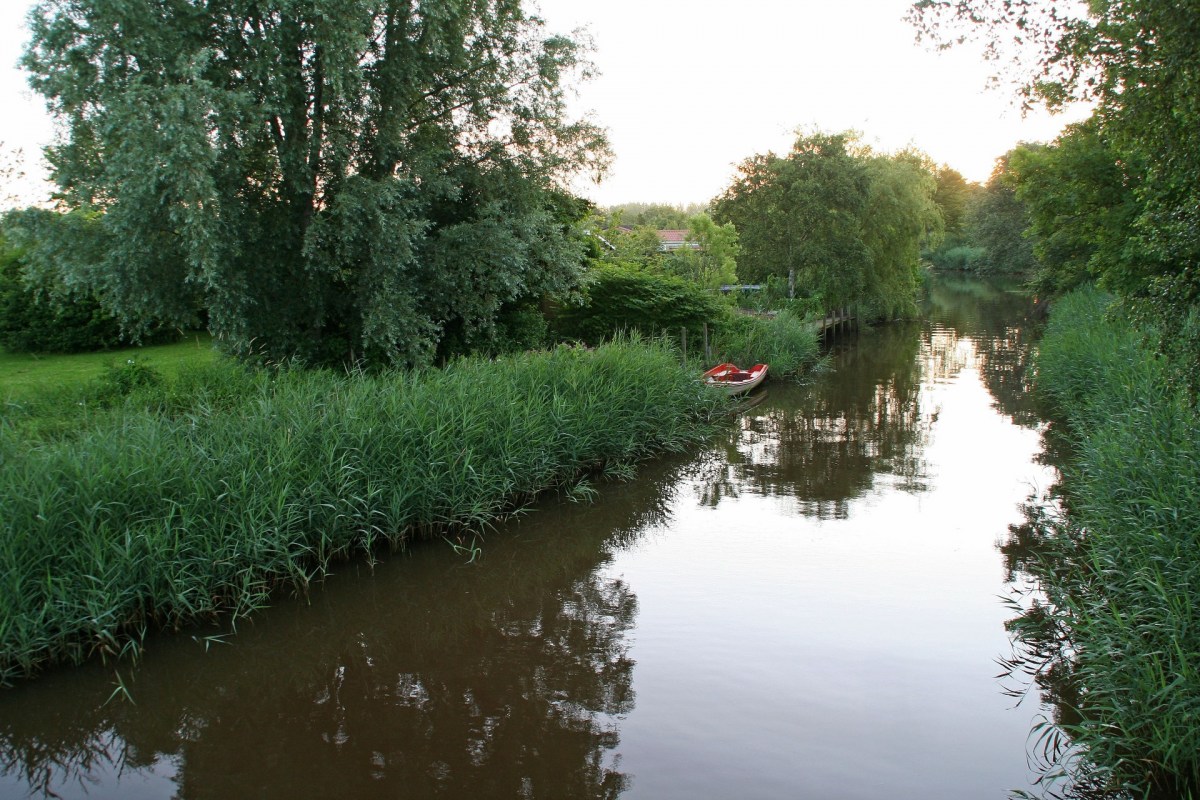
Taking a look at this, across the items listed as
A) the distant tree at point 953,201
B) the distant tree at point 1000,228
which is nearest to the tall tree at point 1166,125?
the distant tree at point 1000,228

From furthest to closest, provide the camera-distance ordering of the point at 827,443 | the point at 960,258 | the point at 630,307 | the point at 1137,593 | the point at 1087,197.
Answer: the point at 960,258 < the point at 630,307 < the point at 1087,197 < the point at 827,443 < the point at 1137,593

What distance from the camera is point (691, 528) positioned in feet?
31.6

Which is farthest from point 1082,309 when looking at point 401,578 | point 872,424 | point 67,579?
point 67,579

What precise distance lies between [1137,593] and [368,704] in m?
5.12

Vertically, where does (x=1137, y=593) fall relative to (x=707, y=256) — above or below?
below

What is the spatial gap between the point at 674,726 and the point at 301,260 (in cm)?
915

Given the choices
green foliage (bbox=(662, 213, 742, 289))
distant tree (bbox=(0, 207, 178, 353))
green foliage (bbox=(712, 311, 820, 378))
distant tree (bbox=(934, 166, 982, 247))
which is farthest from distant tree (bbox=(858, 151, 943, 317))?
distant tree (bbox=(934, 166, 982, 247))

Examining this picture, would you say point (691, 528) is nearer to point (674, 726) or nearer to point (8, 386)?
point (674, 726)

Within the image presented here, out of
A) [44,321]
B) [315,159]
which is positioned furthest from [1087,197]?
[44,321]

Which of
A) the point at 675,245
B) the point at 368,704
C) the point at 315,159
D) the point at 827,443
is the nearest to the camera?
the point at 368,704

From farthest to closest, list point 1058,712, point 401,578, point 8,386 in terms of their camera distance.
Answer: point 8,386 → point 401,578 → point 1058,712

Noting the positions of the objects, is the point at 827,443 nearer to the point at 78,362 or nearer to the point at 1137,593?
the point at 1137,593

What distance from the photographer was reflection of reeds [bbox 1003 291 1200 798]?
4367 mm

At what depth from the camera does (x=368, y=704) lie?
5617mm
